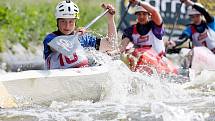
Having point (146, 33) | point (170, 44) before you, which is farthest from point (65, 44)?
point (170, 44)

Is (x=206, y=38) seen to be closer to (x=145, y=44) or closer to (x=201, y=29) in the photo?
(x=201, y=29)

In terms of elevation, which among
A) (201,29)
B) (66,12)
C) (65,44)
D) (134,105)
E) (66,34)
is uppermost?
(201,29)

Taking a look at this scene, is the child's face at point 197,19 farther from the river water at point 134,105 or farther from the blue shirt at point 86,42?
the blue shirt at point 86,42

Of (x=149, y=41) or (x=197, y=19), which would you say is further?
(x=197, y=19)

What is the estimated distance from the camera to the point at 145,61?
9.66 m

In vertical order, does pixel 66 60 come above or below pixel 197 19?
below

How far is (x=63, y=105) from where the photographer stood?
7289 mm

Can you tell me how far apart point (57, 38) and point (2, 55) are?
8.10m

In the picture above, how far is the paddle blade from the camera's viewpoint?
7762mm

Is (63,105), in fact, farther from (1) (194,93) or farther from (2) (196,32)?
(2) (196,32)

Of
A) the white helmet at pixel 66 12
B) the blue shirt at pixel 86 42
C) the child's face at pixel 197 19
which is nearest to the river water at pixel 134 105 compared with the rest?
the blue shirt at pixel 86 42

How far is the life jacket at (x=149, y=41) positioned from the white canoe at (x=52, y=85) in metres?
2.54

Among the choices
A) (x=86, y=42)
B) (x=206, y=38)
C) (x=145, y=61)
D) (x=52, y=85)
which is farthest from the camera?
(x=206, y=38)

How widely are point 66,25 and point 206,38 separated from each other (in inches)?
183
